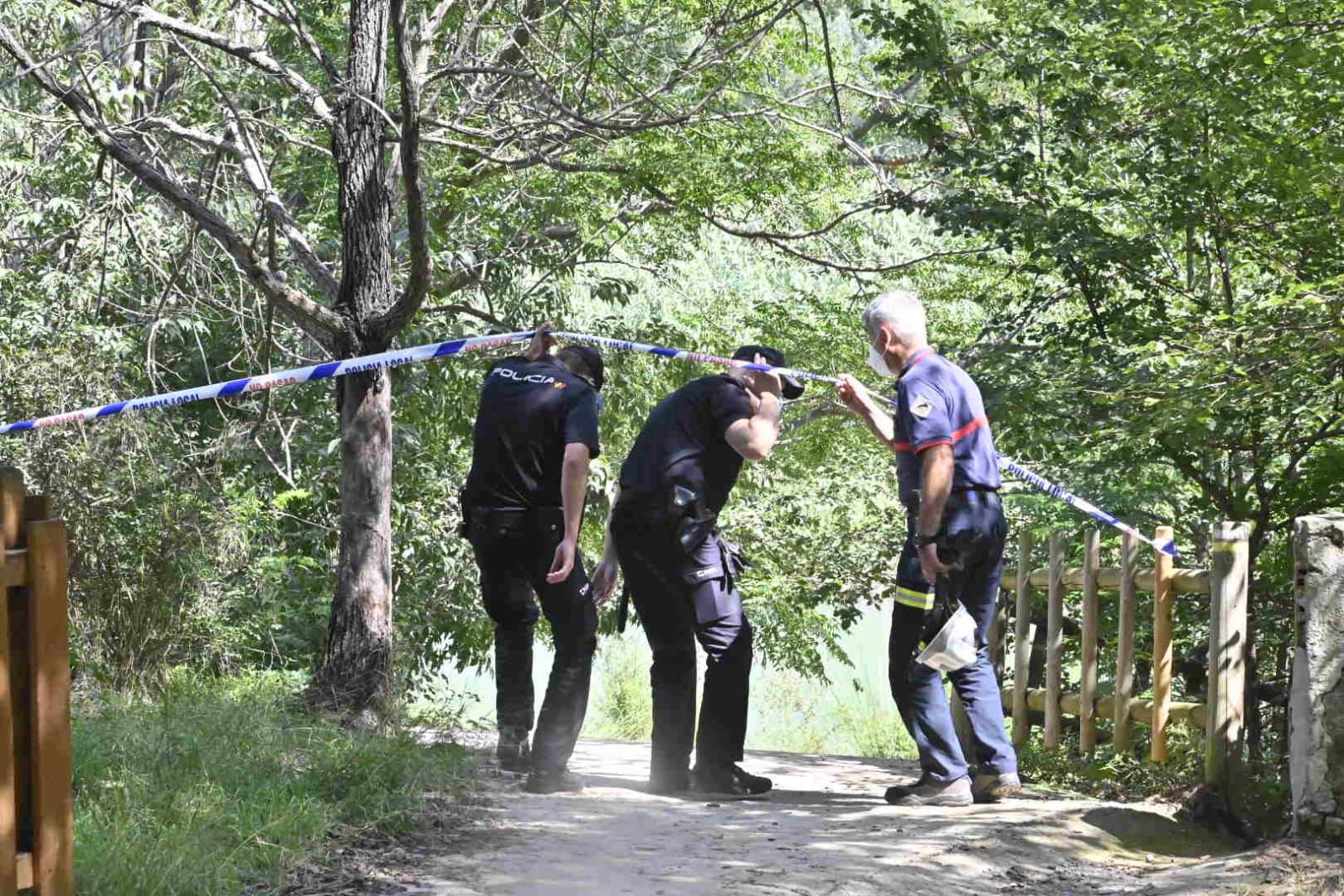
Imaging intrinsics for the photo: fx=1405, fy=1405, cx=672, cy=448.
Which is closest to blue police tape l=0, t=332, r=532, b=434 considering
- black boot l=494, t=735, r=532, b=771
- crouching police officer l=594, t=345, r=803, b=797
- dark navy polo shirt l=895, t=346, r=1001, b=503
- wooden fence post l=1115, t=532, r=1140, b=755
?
crouching police officer l=594, t=345, r=803, b=797

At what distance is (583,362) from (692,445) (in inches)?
26.9

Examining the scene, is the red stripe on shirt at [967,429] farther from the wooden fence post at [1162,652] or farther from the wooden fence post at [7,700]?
the wooden fence post at [7,700]

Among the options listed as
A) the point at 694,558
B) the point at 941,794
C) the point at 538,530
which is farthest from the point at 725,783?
the point at 538,530

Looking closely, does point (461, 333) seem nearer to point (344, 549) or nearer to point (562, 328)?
point (562, 328)

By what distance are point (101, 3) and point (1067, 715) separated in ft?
20.6

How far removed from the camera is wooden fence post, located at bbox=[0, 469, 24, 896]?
3184 mm

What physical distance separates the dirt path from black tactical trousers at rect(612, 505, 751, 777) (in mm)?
303

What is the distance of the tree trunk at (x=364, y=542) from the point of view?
23.9 ft

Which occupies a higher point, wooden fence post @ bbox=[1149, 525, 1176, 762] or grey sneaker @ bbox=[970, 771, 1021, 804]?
wooden fence post @ bbox=[1149, 525, 1176, 762]

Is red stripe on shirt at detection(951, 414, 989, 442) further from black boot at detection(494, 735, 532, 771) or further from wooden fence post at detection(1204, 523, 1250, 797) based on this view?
black boot at detection(494, 735, 532, 771)

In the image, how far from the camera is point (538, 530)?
245 inches

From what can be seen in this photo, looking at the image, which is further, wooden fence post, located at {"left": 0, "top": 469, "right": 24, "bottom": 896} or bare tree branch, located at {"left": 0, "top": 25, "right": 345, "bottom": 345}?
bare tree branch, located at {"left": 0, "top": 25, "right": 345, "bottom": 345}

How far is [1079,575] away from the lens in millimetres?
7312

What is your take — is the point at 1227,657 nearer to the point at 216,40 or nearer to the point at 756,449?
the point at 756,449
